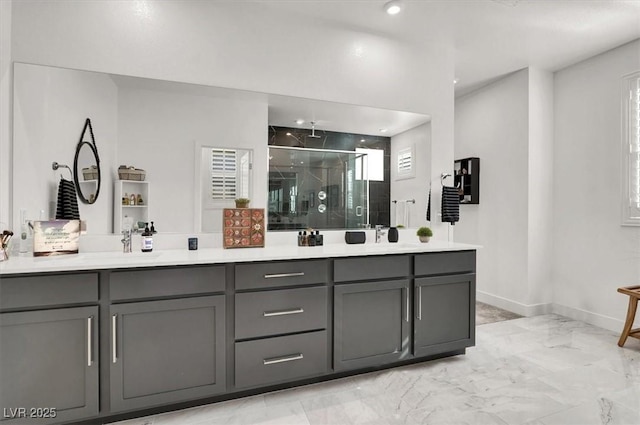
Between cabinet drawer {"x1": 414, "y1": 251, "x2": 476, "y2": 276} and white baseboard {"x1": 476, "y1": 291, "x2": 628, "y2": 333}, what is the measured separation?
64.9 inches

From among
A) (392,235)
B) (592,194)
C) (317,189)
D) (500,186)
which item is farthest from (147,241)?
(592,194)

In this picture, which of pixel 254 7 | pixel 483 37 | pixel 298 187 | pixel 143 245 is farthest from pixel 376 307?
pixel 483 37

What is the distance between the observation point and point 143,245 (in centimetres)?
221

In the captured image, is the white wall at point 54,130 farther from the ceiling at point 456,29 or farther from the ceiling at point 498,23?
the ceiling at point 498,23

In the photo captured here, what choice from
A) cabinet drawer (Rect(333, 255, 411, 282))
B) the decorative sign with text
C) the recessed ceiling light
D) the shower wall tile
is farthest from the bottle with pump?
the recessed ceiling light

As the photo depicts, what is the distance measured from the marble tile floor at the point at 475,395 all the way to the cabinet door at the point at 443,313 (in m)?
0.17

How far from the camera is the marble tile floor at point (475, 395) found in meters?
1.87

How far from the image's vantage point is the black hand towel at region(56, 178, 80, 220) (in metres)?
2.10

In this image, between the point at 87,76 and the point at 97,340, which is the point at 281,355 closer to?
the point at 97,340

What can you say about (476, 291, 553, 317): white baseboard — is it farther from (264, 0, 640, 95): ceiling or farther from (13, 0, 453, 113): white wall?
(264, 0, 640, 95): ceiling

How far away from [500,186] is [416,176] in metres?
1.53

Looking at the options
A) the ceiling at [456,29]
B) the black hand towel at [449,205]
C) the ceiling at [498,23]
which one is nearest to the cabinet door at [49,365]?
the ceiling at [456,29]

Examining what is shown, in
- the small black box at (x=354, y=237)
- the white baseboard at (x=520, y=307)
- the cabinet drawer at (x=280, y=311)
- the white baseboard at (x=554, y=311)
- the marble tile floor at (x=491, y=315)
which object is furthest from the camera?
the white baseboard at (x=520, y=307)

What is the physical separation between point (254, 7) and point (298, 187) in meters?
1.40
